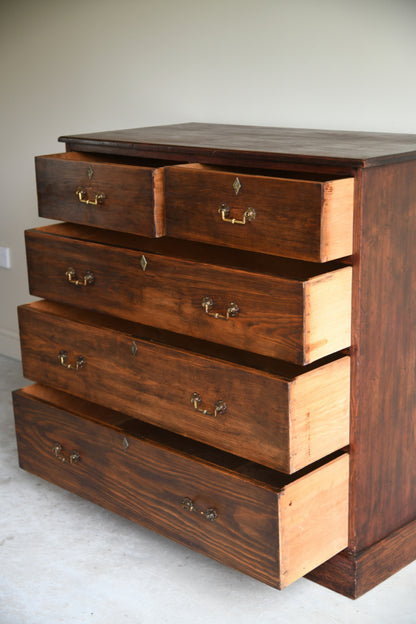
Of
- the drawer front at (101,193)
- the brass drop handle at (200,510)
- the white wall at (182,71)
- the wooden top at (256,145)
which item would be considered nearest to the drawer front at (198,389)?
the brass drop handle at (200,510)

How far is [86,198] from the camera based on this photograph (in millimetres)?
1824

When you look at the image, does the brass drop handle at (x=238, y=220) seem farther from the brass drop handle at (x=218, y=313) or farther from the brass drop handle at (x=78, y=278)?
the brass drop handle at (x=78, y=278)

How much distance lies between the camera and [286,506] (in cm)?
151

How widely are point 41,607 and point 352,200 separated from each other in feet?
3.36

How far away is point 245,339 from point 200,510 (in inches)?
15.2

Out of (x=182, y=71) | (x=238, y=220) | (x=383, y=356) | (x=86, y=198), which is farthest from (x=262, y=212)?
(x=182, y=71)

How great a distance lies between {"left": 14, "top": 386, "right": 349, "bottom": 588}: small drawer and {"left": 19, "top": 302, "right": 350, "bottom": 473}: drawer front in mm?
57

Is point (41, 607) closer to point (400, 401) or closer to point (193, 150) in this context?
point (400, 401)

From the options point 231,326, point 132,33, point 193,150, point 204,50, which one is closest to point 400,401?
point 231,326

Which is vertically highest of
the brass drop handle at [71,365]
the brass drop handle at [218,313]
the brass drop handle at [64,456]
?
the brass drop handle at [218,313]

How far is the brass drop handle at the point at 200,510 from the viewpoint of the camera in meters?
1.66

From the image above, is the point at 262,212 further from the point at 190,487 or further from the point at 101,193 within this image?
the point at 190,487

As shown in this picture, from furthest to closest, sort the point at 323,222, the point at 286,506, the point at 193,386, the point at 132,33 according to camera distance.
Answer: the point at 132,33
the point at 193,386
the point at 286,506
the point at 323,222

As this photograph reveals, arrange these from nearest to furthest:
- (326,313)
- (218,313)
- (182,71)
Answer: (326,313), (218,313), (182,71)
